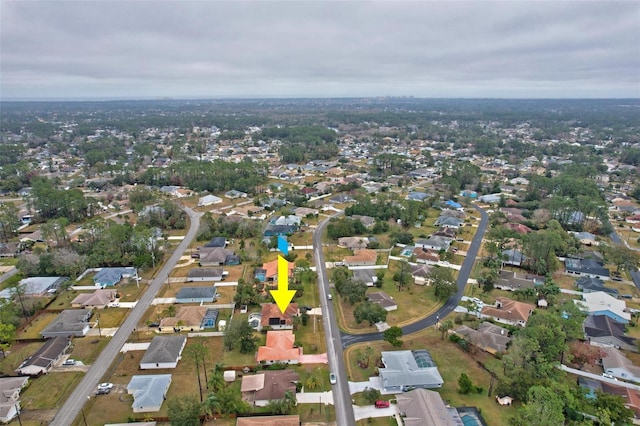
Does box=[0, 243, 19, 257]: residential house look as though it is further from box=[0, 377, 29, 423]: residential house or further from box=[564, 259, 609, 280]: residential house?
box=[564, 259, 609, 280]: residential house

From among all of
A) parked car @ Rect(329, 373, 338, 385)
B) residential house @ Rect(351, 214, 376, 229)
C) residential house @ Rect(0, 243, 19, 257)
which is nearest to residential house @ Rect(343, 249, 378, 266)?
residential house @ Rect(351, 214, 376, 229)

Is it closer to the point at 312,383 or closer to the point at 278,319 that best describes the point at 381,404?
the point at 312,383

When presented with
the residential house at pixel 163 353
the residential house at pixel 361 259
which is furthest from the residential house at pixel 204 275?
the residential house at pixel 361 259

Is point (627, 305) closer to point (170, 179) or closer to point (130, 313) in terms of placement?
point (130, 313)

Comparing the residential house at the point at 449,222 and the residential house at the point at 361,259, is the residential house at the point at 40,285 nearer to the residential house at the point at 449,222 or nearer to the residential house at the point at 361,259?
the residential house at the point at 361,259

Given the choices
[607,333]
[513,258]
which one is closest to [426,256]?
[513,258]

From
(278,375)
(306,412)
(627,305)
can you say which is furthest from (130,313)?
(627,305)

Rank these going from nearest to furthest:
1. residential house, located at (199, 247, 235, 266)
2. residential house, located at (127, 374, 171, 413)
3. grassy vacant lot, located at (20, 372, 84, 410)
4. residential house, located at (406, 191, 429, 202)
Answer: residential house, located at (127, 374, 171, 413)
grassy vacant lot, located at (20, 372, 84, 410)
residential house, located at (199, 247, 235, 266)
residential house, located at (406, 191, 429, 202)
